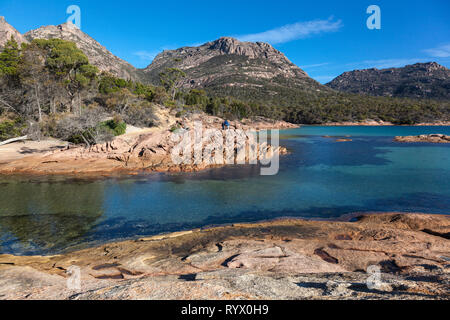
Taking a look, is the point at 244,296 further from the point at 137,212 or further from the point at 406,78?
the point at 406,78

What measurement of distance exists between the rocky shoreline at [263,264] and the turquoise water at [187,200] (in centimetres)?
170

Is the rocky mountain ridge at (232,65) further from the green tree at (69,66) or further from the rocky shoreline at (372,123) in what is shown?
the green tree at (69,66)

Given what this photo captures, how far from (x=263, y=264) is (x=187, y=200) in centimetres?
862

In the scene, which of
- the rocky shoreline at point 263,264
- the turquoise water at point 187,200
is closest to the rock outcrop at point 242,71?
the turquoise water at point 187,200

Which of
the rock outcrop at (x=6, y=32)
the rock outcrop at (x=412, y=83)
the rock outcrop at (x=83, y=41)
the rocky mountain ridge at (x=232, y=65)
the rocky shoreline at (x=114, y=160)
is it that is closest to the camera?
the rocky shoreline at (x=114, y=160)

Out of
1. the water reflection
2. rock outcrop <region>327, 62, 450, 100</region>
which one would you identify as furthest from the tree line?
rock outcrop <region>327, 62, 450, 100</region>

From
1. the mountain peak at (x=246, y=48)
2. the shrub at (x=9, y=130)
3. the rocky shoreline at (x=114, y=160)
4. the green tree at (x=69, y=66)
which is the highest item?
the mountain peak at (x=246, y=48)

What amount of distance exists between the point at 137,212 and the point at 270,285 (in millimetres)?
9688

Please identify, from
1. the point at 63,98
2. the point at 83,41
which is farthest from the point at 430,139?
the point at 83,41

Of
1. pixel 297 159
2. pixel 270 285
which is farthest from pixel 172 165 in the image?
pixel 270 285

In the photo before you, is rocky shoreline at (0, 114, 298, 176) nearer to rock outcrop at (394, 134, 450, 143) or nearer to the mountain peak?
rock outcrop at (394, 134, 450, 143)

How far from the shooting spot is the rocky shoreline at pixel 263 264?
13.9 feet

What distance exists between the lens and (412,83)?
151 meters

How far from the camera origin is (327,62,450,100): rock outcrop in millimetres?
135875
